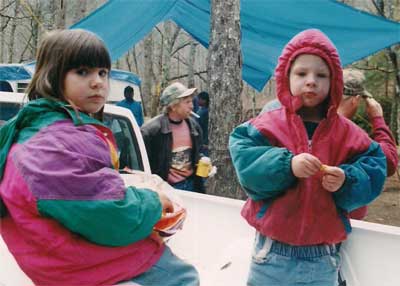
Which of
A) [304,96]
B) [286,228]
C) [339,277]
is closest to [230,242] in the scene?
[339,277]

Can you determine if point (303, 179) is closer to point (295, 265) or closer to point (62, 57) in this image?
point (295, 265)

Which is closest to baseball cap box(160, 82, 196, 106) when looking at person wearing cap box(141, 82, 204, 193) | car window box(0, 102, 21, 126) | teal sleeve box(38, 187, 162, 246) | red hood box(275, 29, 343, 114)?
person wearing cap box(141, 82, 204, 193)

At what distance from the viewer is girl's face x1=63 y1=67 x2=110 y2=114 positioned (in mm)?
1479

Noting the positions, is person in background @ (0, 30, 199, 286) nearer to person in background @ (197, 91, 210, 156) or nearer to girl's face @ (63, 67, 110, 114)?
girl's face @ (63, 67, 110, 114)

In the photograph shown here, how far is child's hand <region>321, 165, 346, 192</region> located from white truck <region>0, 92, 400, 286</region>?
1.62 ft

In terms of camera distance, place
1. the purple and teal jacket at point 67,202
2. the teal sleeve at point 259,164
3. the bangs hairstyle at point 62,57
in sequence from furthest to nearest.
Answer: the teal sleeve at point 259,164 → the bangs hairstyle at point 62,57 → the purple and teal jacket at point 67,202

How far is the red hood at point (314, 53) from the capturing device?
1706mm

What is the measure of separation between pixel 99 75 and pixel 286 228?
2.61ft

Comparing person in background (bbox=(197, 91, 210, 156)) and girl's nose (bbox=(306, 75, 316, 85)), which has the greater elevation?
girl's nose (bbox=(306, 75, 316, 85))

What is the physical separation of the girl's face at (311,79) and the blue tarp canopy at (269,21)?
466 cm

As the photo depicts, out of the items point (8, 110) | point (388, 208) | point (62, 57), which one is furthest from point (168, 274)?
point (388, 208)

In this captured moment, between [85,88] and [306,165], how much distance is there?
0.72 m

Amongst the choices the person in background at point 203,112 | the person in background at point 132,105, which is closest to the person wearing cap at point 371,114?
the person in background at point 203,112

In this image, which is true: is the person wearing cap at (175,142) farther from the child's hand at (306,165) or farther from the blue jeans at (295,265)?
the child's hand at (306,165)
